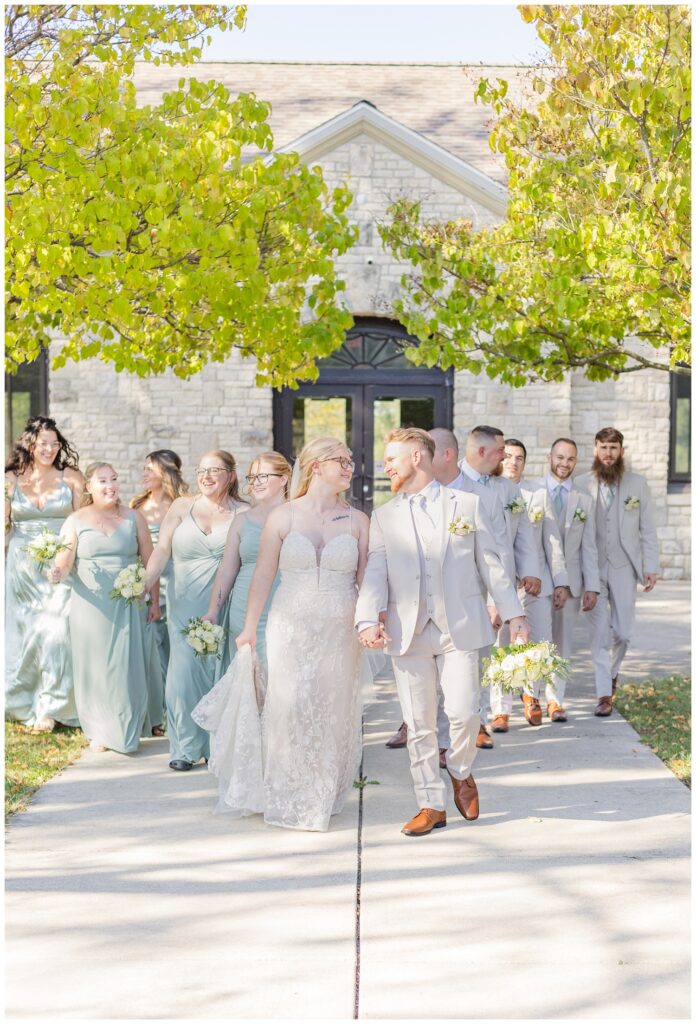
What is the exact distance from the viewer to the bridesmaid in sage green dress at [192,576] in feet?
24.2

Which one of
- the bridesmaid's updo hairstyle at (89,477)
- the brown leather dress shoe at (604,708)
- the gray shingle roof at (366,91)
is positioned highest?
the gray shingle roof at (366,91)

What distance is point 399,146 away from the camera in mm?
17516

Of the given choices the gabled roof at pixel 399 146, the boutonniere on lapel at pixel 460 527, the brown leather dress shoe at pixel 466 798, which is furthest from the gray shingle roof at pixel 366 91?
the brown leather dress shoe at pixel 466 798

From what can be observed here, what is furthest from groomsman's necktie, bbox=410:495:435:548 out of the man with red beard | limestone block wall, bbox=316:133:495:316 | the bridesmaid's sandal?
limestone block wall, bbox=316:133:495:316

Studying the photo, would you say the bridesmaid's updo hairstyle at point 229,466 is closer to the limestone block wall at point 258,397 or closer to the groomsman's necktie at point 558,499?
the groomsman's necktie at point 558,499

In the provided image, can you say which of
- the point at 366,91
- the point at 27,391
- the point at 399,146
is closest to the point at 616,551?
the point at 399,146

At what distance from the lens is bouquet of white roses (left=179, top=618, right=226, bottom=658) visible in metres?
7.02

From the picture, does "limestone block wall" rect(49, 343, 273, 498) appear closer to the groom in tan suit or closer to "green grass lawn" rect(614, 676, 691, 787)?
"green grass lawn" rect(614, 676, 691, 787)

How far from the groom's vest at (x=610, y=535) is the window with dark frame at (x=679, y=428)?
396 inches

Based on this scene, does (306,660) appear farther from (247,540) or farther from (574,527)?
(574,527)

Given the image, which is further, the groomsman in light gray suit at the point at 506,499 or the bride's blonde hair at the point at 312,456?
the groomsman in light gray suit at the point at 506,499

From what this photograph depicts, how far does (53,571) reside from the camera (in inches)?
314

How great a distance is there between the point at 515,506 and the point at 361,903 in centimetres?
364

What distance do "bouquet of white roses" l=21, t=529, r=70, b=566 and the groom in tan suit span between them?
2.77 meters
